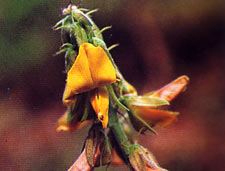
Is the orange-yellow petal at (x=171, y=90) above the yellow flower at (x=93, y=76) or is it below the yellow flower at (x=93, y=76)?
below

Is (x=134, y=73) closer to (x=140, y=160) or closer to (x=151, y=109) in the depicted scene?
(x=151, y=109)

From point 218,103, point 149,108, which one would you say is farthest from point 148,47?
point 149,108

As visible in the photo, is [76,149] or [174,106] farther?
[174,106]

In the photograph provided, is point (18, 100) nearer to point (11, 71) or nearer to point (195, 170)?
point (11, 71)

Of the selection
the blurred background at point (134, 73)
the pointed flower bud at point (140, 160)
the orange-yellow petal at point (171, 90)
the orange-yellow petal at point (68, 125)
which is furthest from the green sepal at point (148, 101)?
the blurred background at point (134, 73)

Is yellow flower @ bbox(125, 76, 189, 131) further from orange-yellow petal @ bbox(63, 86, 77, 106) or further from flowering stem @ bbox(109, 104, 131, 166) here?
orange-yellow petal @ bbox(63, 86, 77, 106)

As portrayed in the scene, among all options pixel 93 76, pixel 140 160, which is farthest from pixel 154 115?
pixel 93 76

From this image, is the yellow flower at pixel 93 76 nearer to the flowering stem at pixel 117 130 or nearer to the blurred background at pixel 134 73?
the flowering stem at pixel 117 130
